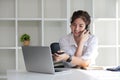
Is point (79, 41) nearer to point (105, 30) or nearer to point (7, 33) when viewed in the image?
point (105, 30)

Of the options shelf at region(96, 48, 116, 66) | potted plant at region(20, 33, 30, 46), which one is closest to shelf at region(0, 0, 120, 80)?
shelf at region(96, 48, 116, 66)

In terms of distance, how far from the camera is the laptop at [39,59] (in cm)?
218

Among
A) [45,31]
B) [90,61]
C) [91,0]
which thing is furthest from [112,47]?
[90,61]

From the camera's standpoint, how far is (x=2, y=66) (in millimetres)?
4668

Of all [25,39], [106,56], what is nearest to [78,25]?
[25,39]

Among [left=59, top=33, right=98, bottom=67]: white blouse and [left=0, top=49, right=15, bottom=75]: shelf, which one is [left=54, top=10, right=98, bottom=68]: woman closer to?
[left=59, top=33, right=98, bottom=67]: white blouse

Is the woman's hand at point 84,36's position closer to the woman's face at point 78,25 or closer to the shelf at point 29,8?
the woman's face at point 78,25

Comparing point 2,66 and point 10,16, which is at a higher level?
point 10,16

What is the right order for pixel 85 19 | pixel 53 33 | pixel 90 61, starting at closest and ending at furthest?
1. pixel 90 61
2. pixel 85 19
3. pixel 53 33

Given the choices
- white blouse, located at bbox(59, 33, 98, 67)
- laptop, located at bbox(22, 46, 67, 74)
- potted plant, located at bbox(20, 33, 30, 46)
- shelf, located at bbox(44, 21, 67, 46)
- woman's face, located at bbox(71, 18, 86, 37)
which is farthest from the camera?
shelf, located at bbox(44, 21, 67, 46)

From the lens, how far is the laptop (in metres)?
2.18

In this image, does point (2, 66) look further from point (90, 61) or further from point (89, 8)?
point (90, 61)

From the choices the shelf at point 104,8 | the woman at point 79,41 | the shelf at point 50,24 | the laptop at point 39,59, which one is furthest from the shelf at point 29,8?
the laptop at point 39,59

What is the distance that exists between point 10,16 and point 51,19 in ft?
2.29
